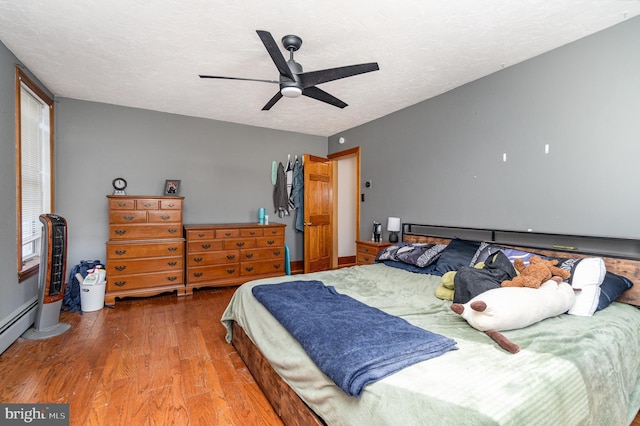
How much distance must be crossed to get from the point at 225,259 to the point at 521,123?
3.90m

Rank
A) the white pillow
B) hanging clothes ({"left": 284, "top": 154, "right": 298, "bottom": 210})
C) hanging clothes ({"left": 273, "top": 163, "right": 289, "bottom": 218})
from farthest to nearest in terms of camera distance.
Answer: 1. hanging clothes ({"left": 284, "top": 154, "right": 298, "bottom": 210})
2. hanging clothes ({"left": 273, "top": 163, "right": 289, "bottom": 218})
3. the white pillow

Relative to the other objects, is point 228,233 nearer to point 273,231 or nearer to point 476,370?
point 273,231

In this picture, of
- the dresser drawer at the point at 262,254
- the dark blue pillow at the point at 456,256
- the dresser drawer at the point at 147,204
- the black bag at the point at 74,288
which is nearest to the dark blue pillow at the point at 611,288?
the dark blue pillow at the point at 456,256

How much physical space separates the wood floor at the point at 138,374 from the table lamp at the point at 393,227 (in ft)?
8.16

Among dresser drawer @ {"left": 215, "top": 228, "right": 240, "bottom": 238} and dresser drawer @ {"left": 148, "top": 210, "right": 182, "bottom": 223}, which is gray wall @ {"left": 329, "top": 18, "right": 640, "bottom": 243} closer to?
dresser drawer @ {"left": 215, "top": 228, "right": 240, "bottom": 238}

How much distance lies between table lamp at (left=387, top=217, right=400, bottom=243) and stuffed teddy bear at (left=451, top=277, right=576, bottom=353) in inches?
90.7

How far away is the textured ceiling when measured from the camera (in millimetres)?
2004

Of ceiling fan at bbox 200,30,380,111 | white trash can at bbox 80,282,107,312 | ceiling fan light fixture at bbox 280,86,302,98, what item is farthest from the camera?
white trash can at bbox 80,282,107,312

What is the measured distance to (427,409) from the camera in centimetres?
95

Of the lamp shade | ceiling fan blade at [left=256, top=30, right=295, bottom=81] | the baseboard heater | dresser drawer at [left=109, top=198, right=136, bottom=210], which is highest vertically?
ceiling fan blade at [left=256, top=30, right=295, bottom=81]

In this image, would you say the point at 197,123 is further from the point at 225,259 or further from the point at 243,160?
the point at 225,259

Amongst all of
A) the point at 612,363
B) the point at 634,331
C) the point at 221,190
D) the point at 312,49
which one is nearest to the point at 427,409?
the point at 612,363

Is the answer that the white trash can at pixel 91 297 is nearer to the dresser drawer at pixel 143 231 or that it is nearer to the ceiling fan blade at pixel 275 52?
the dresser drawer at pixel 143 231

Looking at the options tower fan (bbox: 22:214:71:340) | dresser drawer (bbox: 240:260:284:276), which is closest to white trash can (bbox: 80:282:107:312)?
tower fan (bbox: 22:214:71:340)
